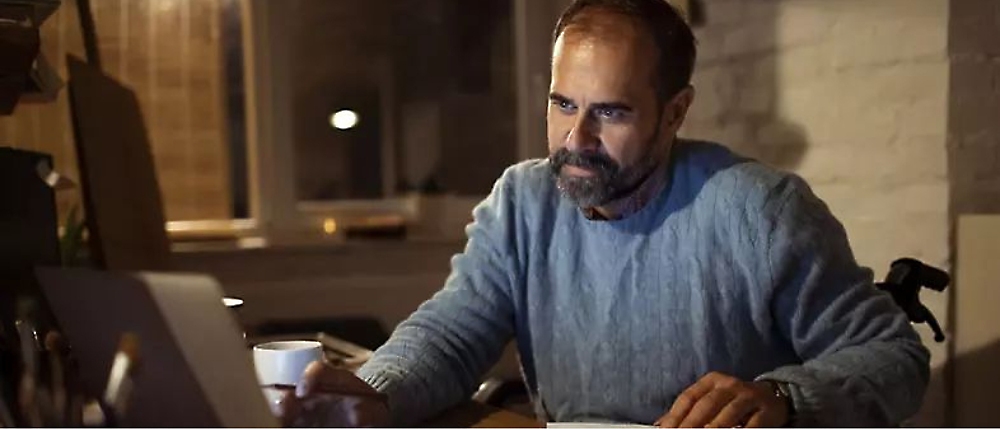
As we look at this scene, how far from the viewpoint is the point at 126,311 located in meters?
0.66

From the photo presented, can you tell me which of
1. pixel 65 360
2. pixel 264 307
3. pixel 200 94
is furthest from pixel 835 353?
pixel 200 94

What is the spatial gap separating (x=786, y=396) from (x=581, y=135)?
1.08ft

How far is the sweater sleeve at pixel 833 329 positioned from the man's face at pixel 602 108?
0.17m

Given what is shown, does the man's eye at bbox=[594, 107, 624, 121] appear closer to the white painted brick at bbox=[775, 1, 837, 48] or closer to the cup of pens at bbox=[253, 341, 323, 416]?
the cup of pens at bbox=[253, 341, 323, 416]

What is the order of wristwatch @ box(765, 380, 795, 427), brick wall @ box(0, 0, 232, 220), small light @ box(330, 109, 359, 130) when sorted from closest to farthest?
1. wristwatch @ box(765, 380, 795, 427)
2. brick wall @ box(0, 0, 232, 220)
3. small light @ box(330, 109, 359, 130)

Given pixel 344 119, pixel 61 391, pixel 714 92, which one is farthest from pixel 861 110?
pixel 61 391

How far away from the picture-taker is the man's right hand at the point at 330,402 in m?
0.89

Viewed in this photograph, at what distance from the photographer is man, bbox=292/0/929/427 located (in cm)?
115

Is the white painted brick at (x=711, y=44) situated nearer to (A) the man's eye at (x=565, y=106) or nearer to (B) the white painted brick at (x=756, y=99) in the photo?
(B) the white painted brick at (x=756, y=99)

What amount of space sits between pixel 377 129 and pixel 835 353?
79.1 inches

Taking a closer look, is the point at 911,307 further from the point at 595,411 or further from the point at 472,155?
the point at 472,155

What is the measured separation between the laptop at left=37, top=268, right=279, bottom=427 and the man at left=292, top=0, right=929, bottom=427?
43 centimetres

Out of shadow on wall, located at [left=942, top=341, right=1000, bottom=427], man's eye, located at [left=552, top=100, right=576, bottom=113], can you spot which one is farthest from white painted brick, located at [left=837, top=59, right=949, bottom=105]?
man's eye, located at [left=552, top=100, right=576, bottom=113]

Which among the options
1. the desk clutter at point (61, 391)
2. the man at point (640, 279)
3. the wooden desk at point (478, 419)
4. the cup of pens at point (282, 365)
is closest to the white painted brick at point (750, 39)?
the man at point (640, 279)
